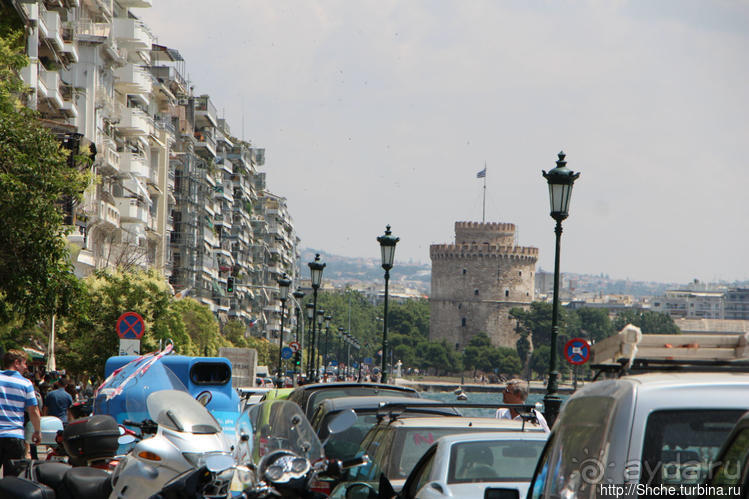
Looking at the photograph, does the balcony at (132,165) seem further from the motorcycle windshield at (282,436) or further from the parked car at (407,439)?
the motorcycle windshield at (282,436)

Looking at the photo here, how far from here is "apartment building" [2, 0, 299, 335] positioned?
40.3 metres

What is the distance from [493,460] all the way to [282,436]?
1.36 m

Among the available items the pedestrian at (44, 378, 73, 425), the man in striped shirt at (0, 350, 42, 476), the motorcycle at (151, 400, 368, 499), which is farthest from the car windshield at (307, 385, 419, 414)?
the motorcycle at (151, 400, 368, 499)

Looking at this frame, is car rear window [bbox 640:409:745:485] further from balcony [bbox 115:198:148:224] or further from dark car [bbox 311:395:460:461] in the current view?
balcony [bbox 115:198:148:224]

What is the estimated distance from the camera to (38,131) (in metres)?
19.0

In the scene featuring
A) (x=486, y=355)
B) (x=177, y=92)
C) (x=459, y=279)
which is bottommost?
(x=486, y=355)

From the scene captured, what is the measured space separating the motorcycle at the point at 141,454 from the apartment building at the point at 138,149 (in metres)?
12.7

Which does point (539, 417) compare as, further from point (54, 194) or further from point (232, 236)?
point (232, 236)

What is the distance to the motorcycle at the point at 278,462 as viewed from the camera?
19.2ft

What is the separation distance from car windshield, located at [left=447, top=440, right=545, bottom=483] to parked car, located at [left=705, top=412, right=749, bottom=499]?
3.07 metres

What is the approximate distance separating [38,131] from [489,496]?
47.9 ft

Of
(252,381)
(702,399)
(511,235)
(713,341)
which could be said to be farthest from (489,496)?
(511,235)

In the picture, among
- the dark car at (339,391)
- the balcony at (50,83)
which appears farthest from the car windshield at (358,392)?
the balcony at (50,83)

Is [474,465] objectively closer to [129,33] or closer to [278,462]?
[278,462]
